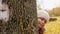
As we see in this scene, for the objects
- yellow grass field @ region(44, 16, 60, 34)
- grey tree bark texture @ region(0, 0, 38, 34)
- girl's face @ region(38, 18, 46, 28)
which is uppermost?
grey tree bark texture @ region(0, 0, 38, 34)

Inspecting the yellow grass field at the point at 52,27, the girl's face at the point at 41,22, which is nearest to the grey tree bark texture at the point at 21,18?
the girl's face at the point at 41,22

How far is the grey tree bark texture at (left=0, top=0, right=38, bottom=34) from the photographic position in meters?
0.61

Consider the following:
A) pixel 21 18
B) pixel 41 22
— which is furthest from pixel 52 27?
pixel 21 18

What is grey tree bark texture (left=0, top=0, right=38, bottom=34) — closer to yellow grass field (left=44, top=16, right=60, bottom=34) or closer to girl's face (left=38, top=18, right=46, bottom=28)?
girl's face (left=38, top=18, right=46, bottom=28)

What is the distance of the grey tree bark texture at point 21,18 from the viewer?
2.01ft

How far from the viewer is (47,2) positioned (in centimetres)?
101

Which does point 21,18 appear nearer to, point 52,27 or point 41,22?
point 41,22

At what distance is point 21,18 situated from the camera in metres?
0.63

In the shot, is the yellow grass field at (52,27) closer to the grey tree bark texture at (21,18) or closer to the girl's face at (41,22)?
the girl's face at (41,22)

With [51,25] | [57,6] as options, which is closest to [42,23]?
[51,25]

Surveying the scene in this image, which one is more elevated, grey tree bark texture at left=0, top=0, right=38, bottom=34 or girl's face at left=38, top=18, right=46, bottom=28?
grey tree bark texture at left=0, top=0, right=38, bottom=34

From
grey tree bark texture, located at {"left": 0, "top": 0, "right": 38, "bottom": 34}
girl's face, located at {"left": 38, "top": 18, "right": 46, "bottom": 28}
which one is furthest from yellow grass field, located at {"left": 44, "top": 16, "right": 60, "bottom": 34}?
grey tree bark texture, located at {"left": 0, "top": 0, "right": 38, "bottom": 34}

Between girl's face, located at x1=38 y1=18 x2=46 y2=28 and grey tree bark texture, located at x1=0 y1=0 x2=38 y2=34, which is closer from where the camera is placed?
grey tree bark texture, located at x1=0 y1=0 x2=38 y2=34

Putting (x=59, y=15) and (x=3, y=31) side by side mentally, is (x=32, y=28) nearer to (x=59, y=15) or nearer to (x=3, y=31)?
(x=3, y=31)
